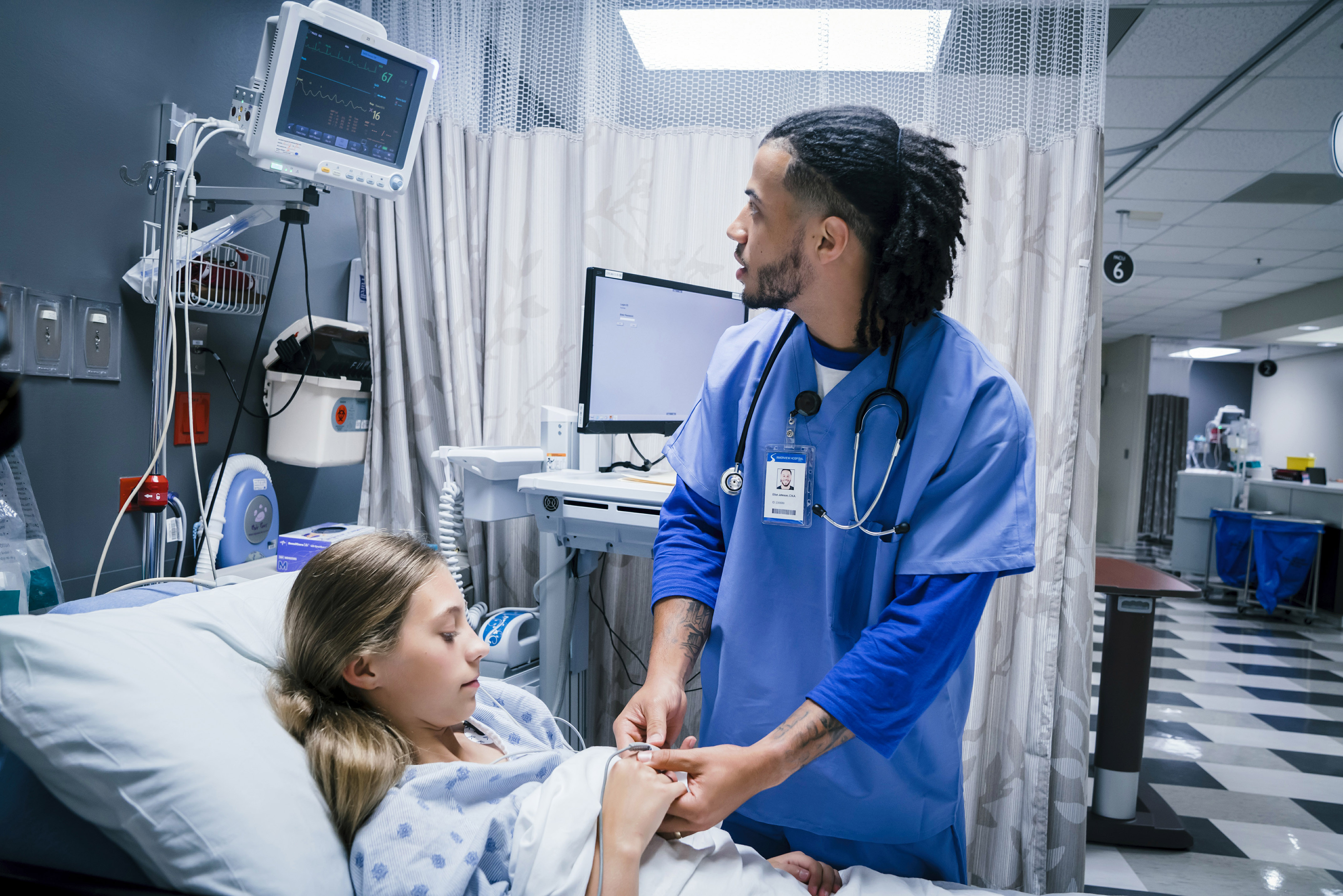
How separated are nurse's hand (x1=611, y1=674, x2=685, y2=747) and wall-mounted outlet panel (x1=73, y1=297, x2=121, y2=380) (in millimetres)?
1415

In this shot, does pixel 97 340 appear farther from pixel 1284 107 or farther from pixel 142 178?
pixel 1284 107

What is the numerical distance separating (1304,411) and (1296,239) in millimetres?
5179

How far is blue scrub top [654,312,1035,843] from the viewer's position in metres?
0.99

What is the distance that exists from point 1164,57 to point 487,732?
3.38 meters

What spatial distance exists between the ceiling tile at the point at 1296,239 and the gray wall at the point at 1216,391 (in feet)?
21.0

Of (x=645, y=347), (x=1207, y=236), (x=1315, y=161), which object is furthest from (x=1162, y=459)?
(x=645, y=347)

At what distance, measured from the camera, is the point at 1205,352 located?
412 inches

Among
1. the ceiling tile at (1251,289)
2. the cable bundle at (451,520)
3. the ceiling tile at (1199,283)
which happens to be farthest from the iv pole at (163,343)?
the ceiling tile at (1251,289)

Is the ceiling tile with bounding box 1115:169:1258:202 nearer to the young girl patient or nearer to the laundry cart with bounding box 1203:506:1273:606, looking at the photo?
the laundry cart with bounding box 1203:506:1273:606

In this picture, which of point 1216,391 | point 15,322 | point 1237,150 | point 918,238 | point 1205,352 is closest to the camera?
point 918,238

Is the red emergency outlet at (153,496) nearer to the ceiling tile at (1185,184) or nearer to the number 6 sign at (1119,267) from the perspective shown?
the ceiling tile at (1185,184)

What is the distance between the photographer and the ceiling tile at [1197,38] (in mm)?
2643

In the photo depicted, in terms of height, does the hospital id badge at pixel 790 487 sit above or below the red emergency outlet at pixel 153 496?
above

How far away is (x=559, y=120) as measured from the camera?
2.38m
